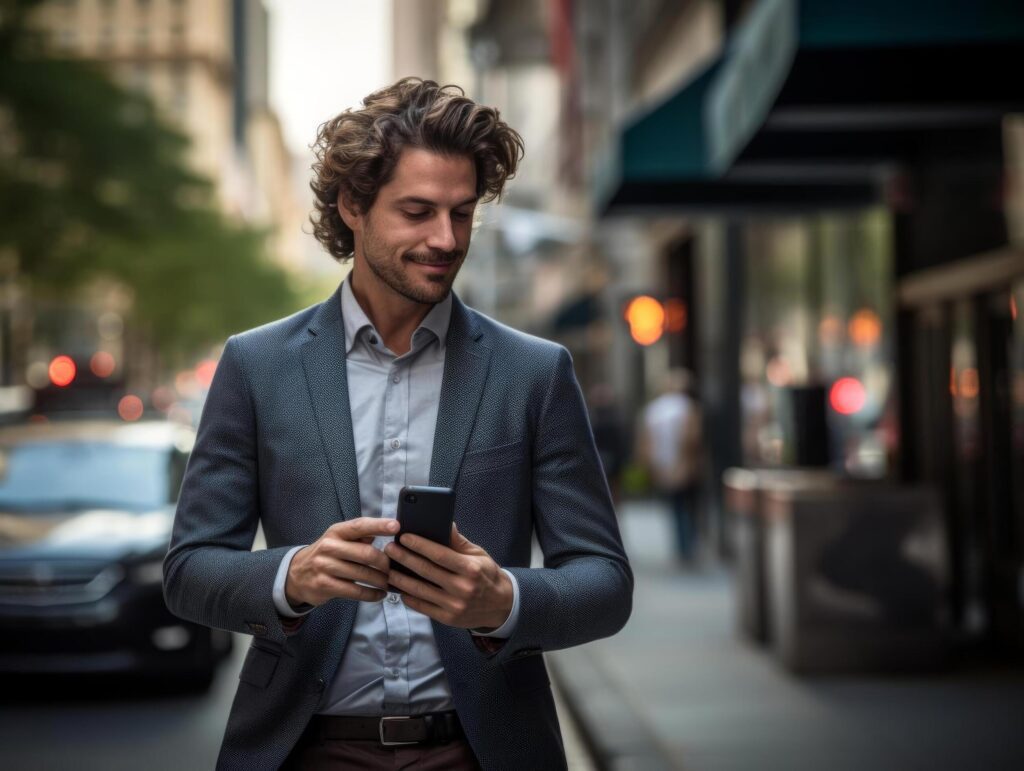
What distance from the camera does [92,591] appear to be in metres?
9.02

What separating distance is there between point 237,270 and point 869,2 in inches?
2565

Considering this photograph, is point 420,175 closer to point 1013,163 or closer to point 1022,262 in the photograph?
point 1022,262

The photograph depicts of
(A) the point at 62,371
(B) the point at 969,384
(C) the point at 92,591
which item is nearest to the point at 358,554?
(C) the point at 92,591

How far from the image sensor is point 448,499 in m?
2.27

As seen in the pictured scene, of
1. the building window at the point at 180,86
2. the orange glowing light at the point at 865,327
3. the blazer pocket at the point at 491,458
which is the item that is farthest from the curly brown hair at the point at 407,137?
the building window at the point at 180,86

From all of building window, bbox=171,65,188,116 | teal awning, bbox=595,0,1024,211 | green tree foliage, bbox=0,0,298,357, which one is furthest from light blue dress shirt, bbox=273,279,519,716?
building window, bbox=171,65,188,116

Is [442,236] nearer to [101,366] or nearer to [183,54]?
[101,366]

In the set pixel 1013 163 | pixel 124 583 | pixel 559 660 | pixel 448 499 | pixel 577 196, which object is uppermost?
pixel 577 196

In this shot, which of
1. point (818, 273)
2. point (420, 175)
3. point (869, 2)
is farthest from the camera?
point (818, 273)

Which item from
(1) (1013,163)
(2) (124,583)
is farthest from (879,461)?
(2) (124,583)

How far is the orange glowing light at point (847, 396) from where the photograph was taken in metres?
16.7

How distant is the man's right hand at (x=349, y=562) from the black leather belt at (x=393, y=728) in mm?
A: 363

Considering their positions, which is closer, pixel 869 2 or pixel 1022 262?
pixel 869 2

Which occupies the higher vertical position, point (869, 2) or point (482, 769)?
point (869, 2)
